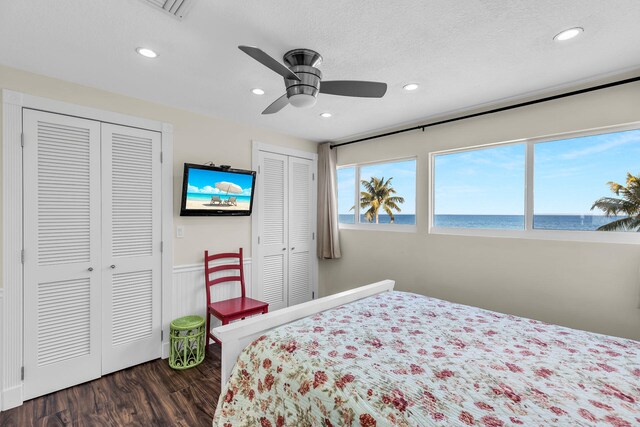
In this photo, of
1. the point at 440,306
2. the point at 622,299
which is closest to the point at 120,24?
the point at 440,306

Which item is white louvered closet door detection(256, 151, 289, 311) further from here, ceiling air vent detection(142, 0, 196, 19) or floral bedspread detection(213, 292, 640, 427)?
ceiling air vent detection(142, 0, 196, 19)

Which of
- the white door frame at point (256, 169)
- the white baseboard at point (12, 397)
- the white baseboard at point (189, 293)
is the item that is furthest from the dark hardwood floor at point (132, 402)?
the white door frame at point (256, 169)

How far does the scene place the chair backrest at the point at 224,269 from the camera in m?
2.99

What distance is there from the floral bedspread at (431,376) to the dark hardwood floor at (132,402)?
64 centimetres

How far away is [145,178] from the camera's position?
8.79ft

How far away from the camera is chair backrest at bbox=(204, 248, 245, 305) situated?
299 cm

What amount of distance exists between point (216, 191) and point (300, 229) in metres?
1.40

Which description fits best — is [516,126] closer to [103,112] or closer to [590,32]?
[590,32]

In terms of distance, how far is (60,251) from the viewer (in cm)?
227

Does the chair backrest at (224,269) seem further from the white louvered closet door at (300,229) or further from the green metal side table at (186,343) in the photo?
the white louvered closet door at (300,229)

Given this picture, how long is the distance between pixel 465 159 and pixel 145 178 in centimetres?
326

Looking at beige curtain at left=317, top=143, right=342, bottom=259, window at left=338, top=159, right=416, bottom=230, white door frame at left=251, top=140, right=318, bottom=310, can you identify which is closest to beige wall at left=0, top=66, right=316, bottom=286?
white door frame at left=251, top=140, right=318, bottom=310

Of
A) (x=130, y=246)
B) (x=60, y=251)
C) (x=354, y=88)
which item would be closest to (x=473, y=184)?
(x=354, y=88)

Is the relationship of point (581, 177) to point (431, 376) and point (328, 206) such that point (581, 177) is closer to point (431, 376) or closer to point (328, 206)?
point (431, 376)
